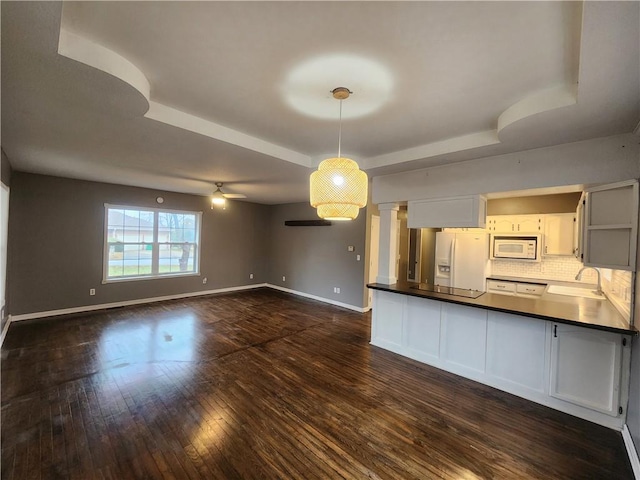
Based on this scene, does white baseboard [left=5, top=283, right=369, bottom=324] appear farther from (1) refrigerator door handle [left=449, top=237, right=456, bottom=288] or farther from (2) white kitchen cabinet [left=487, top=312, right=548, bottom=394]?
(2) white kitchen cabinet [left=487, top=312, right=548, bottom=394]

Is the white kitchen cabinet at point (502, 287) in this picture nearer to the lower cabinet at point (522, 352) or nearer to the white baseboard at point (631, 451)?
the lower cabinet at point (522, 352)

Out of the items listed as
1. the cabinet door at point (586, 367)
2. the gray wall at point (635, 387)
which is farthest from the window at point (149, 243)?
the gray wall at point (635, 387)

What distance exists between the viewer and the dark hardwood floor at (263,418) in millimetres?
1816

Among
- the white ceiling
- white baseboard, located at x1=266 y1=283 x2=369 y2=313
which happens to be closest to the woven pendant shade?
the white ceiling

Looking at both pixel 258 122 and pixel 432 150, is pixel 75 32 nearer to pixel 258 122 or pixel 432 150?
pixel 258 122

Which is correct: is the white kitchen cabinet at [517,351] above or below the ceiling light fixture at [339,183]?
below

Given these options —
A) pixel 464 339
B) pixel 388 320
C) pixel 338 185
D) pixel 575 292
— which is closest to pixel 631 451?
pixel 464 339

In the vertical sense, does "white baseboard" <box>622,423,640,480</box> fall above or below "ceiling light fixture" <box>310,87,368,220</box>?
below

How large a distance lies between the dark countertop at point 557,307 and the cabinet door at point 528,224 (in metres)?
1.42

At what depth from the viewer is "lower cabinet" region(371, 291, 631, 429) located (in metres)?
2.29

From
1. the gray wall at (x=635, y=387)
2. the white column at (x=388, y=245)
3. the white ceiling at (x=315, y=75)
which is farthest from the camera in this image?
the white column at (x=388, y=245)

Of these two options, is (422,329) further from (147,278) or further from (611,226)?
(147,278)

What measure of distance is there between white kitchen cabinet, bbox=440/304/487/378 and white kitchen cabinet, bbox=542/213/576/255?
2.25m

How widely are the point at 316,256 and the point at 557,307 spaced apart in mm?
4626
